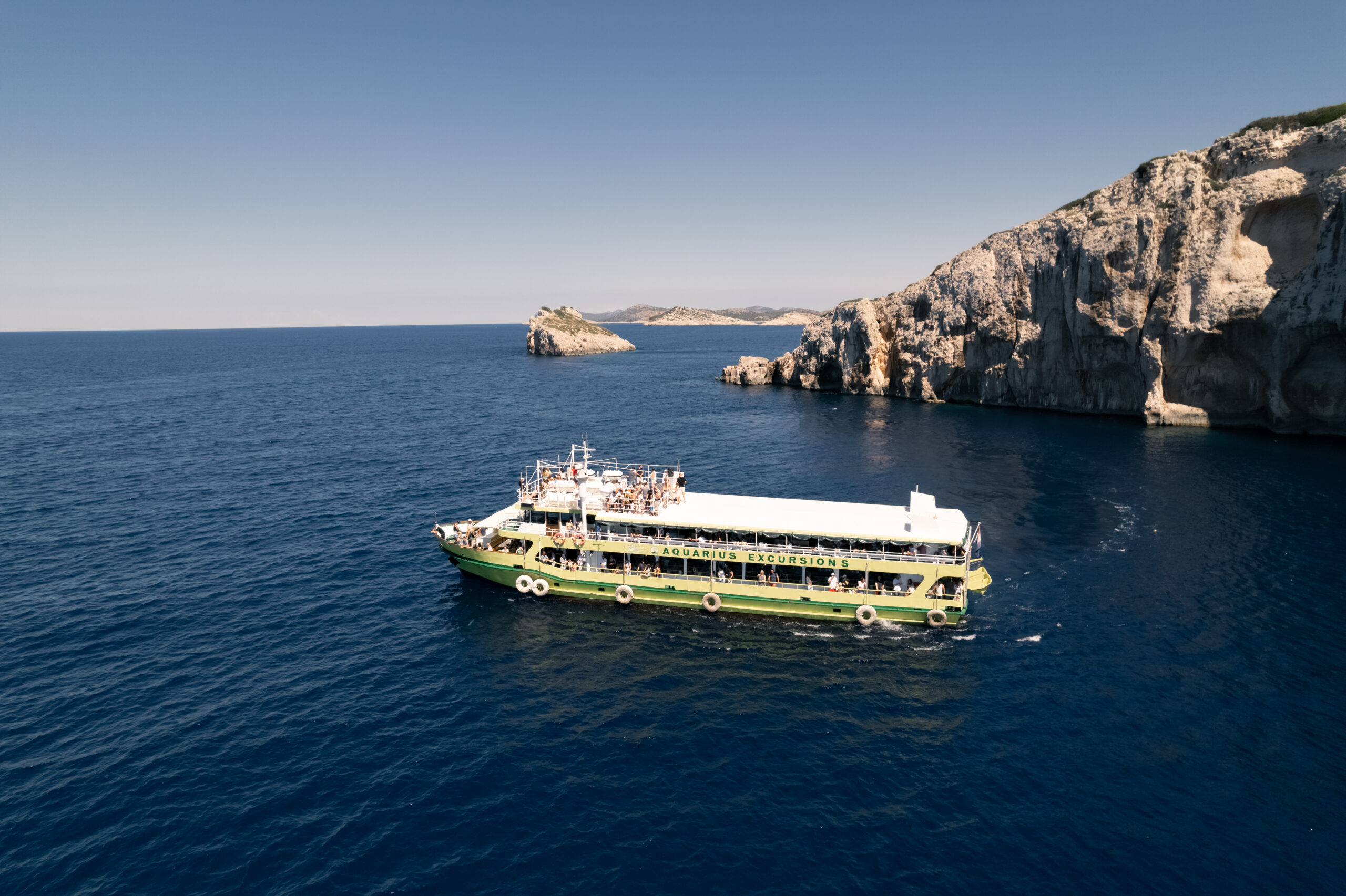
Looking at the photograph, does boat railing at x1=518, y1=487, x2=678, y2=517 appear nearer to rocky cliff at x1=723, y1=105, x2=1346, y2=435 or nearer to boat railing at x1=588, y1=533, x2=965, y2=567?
boat railing at x1=588, y1=533, x2=965, y2=567

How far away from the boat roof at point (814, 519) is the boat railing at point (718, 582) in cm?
367

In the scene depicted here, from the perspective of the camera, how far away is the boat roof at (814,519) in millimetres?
49125

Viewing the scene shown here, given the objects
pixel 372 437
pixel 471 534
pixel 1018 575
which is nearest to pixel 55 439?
pixel 372 437

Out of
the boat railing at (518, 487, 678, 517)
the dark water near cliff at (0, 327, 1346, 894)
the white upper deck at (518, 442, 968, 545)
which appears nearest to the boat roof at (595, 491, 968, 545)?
the white upper deck at (518, 442, 968, 545)

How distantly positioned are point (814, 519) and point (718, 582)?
8.83m

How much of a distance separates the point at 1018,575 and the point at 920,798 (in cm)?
2872

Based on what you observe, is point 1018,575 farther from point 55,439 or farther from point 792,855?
point 55,439

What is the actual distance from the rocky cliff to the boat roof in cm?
7356

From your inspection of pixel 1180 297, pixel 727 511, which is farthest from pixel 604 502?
pixel 1180 297

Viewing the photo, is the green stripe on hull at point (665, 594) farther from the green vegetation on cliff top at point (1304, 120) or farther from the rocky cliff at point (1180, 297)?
the green vegetation on cliff top at point (1304, 120)

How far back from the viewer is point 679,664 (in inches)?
1714

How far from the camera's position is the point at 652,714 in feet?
125

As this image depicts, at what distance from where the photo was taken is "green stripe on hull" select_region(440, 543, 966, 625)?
Answer: 48.9 m

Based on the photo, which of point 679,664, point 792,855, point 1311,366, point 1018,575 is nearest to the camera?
point 792,855
